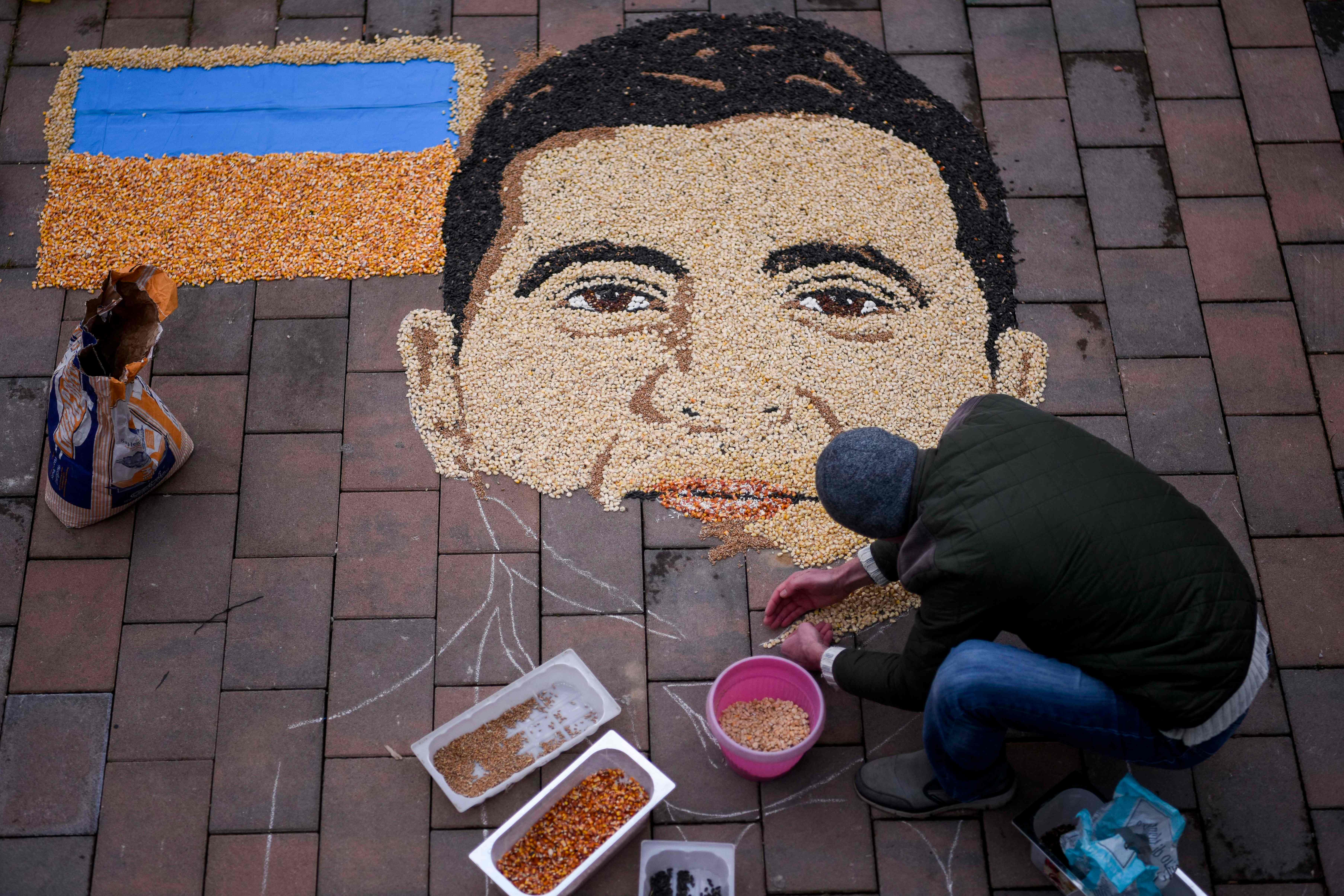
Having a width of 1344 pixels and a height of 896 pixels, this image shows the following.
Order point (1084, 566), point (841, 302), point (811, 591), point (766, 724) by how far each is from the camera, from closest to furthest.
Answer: point (1084, 566) → point (766, 724) → point (811, 591) → point (841, 302)

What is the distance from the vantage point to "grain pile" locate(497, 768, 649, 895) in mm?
2193

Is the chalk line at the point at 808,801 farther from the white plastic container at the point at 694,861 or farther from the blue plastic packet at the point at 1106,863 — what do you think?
the blue plastic packet at the point at 1106,863

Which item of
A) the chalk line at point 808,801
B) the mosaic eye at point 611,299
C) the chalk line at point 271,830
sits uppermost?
the mosaic eye at point 611,299

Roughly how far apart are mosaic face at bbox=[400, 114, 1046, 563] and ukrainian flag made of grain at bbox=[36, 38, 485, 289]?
28 centimetres

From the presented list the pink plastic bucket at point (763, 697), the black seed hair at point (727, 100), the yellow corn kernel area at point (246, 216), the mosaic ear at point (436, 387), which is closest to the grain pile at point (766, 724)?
the pink plastic bucket at point (763, 697)

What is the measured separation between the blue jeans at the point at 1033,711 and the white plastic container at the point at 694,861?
1.81ft

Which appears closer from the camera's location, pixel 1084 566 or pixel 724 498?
pixel 1084 566

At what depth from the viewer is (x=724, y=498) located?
2.66 metres

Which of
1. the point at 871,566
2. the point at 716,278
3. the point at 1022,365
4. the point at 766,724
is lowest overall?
the point at 766,724

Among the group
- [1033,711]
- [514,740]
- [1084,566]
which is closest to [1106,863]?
[1033,711]

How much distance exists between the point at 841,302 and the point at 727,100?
30.6 inches

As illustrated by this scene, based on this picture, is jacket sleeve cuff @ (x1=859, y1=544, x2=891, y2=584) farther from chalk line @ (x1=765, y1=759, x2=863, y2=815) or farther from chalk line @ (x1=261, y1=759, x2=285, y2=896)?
chalk line @ (x1=261, y1=759, x2=285, y2=896)

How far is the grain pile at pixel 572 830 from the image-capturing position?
219 cm

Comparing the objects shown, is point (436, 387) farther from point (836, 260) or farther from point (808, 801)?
point (808, 801)
